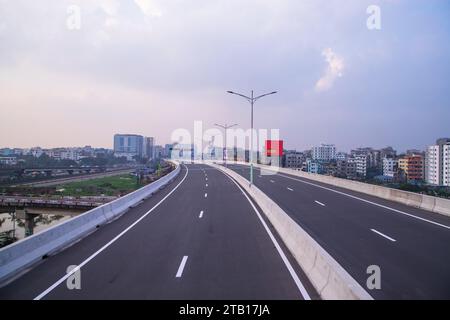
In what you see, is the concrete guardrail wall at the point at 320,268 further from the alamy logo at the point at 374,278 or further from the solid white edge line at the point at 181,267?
the solid white edge line at the point at 181,267

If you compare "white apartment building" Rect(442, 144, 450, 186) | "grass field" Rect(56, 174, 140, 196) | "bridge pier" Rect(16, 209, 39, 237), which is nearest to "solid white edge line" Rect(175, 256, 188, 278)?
"bridge pier" Rect(16, 209, 39, 237)

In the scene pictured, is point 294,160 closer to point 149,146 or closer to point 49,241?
point 149,146

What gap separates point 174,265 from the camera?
Answer: 32.7ft

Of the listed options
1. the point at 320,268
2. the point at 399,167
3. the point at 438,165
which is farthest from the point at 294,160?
the point at 320,268

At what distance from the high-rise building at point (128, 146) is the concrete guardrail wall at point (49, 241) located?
16760cm

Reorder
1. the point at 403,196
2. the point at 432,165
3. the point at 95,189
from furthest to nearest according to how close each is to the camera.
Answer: the point at 432,165, the point at 95,189, the point at 403,196

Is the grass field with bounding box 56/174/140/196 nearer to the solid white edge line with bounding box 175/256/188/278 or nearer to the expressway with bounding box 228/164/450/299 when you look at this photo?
the expressway with bounding box 228/164/450/299

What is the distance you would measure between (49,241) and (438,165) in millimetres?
83050

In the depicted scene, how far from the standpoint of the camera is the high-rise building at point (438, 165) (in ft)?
231

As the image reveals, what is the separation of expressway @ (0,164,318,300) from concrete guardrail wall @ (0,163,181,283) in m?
0.32

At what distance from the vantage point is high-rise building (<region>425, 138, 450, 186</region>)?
7038 centimetres
